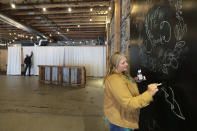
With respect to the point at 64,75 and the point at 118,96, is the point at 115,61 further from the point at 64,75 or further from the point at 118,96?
the point at 64,75

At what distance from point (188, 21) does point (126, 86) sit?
61cm

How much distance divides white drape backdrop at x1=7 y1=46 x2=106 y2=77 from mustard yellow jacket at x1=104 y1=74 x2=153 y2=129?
24.8ft

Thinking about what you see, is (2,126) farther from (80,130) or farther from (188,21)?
(188,21)

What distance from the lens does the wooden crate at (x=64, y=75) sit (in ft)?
18.7

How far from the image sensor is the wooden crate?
5.69m

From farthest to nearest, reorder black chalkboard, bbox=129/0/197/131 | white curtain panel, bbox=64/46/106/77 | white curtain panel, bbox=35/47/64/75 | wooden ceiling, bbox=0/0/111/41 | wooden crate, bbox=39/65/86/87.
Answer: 1. white curtain panel, bbox=35/47/64/75
2. white curtain panel, bbox=64/46/106/77
3. wooden crate, bbox=39/65/86/87
4. wooden ceiling, bbox=0/0/111/41
5. black chalkboard, bbox=129/0/197/131

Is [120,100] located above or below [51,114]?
above

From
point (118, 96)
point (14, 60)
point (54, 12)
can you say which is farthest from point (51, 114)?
point (14, 60)

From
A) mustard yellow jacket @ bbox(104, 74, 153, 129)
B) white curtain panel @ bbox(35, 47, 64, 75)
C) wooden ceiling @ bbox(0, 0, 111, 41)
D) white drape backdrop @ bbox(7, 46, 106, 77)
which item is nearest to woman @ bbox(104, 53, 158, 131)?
mustard yellow jacket @ bbox(104, 74, 153, 129)

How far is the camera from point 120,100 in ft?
3.21

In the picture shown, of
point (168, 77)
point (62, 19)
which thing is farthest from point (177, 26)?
point (62, 19)

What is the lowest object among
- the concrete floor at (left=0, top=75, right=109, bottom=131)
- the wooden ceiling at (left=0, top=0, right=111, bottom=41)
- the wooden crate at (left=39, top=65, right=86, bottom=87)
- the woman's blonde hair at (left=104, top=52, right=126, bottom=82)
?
the concrete floor at (left=0, top=75, right=109, bottom=131)

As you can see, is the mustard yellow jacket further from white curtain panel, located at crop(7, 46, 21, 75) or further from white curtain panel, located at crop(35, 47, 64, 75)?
white curtain panel, located at crop(7, 46, 21, 75)

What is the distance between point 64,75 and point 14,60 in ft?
19.3
